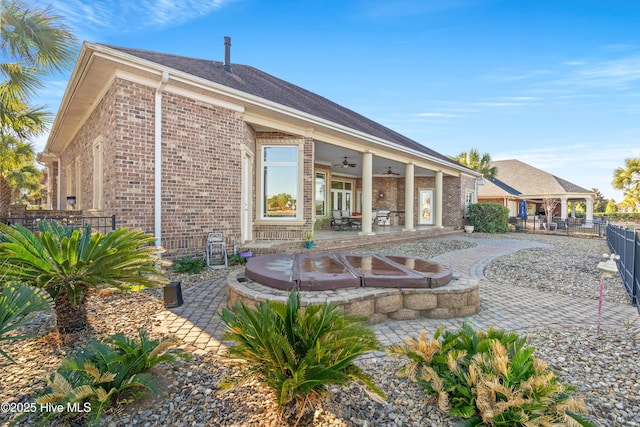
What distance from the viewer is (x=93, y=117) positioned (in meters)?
7.98

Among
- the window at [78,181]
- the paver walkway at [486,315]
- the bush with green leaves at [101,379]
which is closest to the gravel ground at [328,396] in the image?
the bush with green leaves at [101,379]

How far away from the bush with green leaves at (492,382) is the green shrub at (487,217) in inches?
679

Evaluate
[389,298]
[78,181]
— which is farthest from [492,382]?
[78,181]

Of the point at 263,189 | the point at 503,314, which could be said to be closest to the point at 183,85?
the point at 263,189

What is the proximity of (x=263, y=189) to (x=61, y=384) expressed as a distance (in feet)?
24.5

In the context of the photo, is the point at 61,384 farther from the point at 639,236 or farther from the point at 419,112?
the point at 419,112

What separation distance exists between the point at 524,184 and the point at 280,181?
1022 inches

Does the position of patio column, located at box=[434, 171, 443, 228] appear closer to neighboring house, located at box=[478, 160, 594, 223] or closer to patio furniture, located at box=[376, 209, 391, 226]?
patio furniture, located at box=[376, 209, 391, 226]

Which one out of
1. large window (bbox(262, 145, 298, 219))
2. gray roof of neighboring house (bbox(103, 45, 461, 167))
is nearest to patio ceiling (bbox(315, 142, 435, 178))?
gray roof of neighboring house (bbox(103, 45, 461, 167))

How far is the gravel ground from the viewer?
2049 mm

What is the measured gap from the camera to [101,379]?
6.47 ft

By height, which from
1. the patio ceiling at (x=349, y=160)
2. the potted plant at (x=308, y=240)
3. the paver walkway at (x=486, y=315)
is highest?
the patio ceiling at (x=349, y=160)

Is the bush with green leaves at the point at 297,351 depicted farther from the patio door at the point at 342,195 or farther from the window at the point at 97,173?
the patio door at the point at 342,195

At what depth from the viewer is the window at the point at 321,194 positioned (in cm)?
1473
